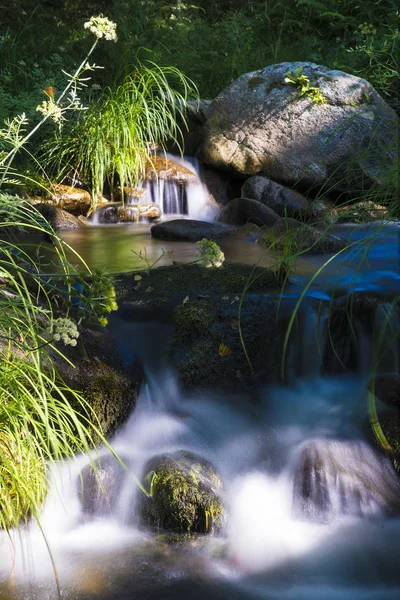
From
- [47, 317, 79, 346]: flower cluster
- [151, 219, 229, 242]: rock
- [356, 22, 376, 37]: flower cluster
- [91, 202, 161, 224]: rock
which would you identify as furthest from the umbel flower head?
[356, 22, 376, 37]: flower cluster

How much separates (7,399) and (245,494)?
1182 millimetres

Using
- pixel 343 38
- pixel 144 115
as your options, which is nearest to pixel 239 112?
pixel 144 115

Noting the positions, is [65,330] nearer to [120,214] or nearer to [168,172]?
[120,214]

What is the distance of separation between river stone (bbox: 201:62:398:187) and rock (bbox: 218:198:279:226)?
Answer: 1.10 m

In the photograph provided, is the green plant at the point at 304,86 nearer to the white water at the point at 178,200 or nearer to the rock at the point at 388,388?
the white water at the point at 178,200

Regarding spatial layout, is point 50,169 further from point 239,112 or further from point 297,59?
point 297,59

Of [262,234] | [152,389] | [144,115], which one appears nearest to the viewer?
[152,389]

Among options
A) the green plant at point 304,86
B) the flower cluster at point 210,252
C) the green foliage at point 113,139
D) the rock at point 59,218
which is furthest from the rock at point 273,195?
the flower cluster at point 210,252

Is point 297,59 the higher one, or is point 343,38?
point 343,38

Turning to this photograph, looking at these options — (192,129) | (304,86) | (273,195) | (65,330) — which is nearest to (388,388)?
(65,330)

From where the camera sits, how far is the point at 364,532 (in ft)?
9.89

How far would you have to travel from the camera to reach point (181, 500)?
9.59 ft

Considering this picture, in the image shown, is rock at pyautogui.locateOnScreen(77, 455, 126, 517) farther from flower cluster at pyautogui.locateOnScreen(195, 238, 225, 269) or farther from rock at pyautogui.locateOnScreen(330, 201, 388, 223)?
rock at pyautogui.locateOnScreen(330, 201, 388, 223)

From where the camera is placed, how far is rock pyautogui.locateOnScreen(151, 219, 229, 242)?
20.7 ft
